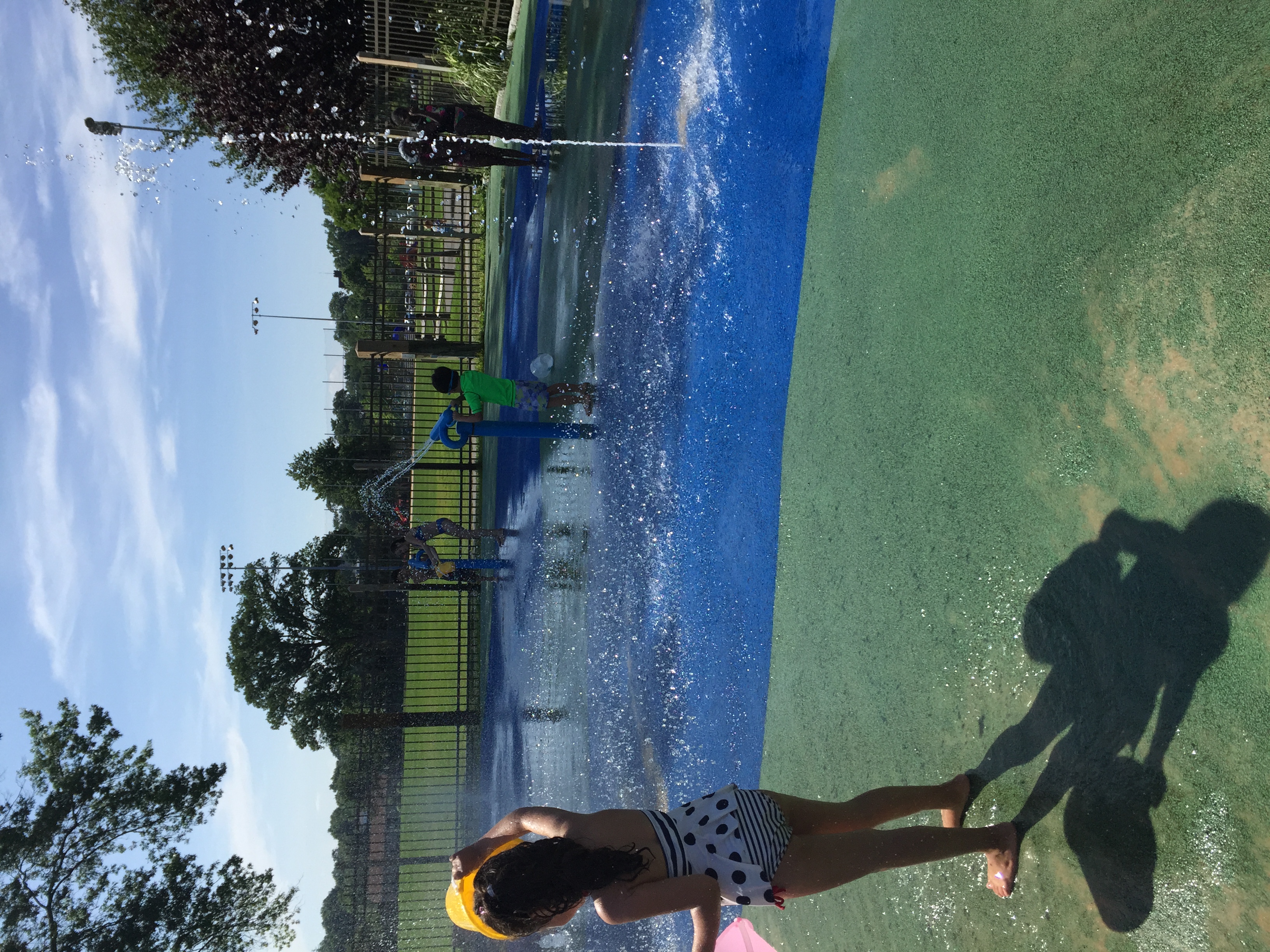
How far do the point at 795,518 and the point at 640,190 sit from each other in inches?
150

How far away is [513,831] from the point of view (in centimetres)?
373

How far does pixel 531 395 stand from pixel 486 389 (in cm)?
53

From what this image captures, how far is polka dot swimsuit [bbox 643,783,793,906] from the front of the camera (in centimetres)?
366

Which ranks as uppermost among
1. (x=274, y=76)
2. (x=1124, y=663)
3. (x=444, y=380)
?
(x=274, y=76)

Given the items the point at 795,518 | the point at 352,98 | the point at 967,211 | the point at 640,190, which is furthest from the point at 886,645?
the point at 352,98

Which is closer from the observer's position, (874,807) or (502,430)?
(874,807)

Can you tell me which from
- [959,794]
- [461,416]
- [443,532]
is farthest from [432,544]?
[959,794]

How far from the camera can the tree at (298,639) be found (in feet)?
55.0

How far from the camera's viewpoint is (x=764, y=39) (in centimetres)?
622

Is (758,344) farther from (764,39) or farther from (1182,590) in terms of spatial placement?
(1182,590)

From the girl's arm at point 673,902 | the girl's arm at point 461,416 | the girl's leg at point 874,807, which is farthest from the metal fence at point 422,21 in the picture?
the girl's arm at point 673,902

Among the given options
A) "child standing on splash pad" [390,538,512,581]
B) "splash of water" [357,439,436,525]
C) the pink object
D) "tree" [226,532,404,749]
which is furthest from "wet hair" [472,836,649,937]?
"tree" [226,532,404,749]

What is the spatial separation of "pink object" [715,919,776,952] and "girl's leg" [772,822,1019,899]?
2.08 metres

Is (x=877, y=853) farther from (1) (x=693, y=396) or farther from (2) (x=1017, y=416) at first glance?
(1) (x=693, y=396)
